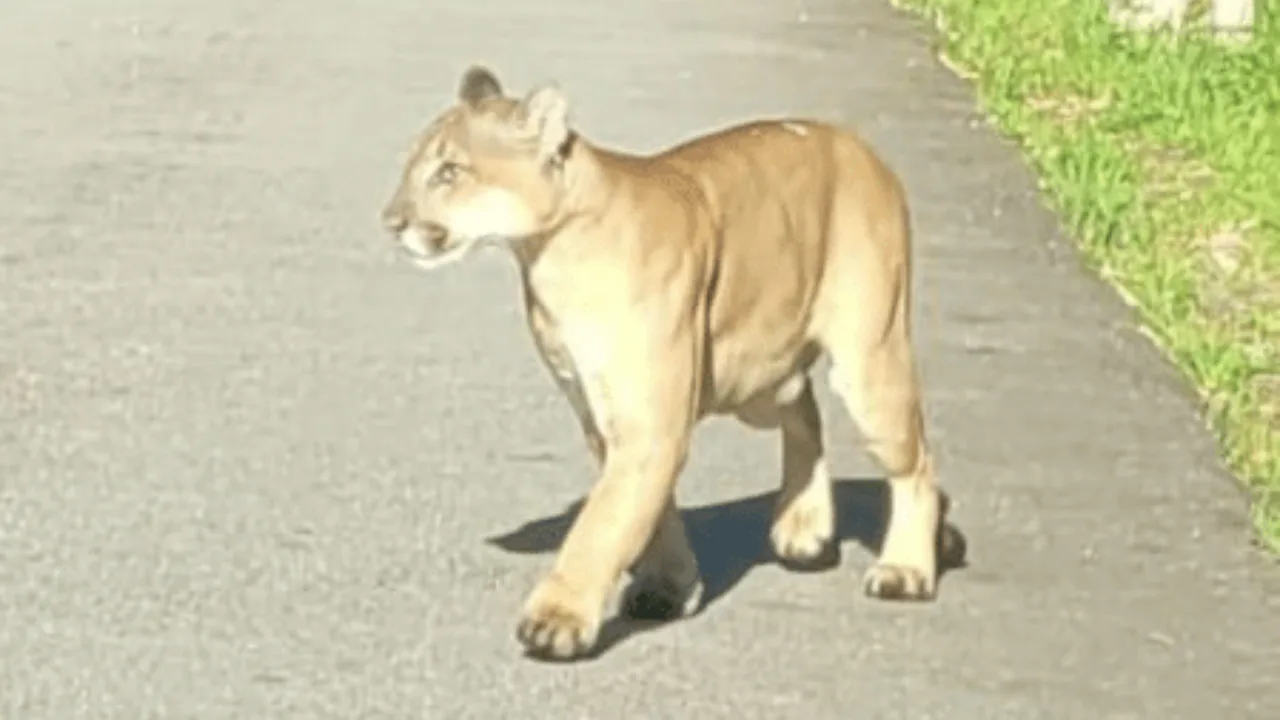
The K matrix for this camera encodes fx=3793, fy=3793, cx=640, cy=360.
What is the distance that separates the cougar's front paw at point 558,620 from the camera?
6672mm

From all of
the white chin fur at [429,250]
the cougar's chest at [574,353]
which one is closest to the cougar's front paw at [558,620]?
the cougar's chest at [574,353]

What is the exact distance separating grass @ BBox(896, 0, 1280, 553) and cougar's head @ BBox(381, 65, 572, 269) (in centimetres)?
209

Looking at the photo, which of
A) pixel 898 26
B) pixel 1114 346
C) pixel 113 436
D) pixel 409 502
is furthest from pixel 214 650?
pixel 898 26

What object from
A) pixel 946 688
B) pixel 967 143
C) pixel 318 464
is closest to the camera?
pixel 946 688

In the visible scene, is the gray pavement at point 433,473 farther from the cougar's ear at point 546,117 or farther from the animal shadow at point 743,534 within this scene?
the cougar's ear at point 546,117

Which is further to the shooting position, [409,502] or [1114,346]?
[1114,346]

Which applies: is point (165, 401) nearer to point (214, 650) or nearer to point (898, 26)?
point (214, 650)

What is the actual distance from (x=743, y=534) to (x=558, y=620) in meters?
1.25

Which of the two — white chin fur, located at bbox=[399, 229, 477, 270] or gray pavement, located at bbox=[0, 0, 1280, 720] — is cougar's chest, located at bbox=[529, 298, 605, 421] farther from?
gray pavement, located at bbox=[0, 0, 1280, 720]

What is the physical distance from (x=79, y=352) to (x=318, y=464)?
1.33 m

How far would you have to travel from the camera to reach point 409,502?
802 cm

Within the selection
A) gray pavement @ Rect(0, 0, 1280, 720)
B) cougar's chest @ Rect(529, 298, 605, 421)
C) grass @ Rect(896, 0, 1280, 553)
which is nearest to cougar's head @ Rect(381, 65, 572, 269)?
cougar's chest @ Rect(529, 298, 605, 421)

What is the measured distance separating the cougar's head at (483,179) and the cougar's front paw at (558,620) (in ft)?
2.06

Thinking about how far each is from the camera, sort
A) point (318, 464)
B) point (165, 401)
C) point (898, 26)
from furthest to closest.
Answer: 1. point (898, 26)
2. point (165, 401)
3. point (318, 464)
